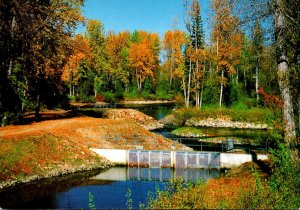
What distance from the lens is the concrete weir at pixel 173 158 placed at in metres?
30.9

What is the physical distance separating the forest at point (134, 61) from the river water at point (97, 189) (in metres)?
9.10

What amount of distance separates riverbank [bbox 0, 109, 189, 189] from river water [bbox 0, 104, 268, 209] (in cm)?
118

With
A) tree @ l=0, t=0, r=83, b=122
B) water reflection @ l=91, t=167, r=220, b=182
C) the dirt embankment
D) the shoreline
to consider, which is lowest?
water reflection @ l=91, t=167, r=220, b=182

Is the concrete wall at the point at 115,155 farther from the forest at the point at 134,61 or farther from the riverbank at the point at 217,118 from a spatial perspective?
the riverbank at the point at 217,118

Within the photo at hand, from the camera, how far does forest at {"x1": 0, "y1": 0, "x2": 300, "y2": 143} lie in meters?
17.6

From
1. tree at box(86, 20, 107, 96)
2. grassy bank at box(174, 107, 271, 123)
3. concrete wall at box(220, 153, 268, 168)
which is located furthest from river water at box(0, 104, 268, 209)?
tree at box(86, 20, 107, 96)

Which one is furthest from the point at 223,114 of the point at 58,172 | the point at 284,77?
the point at 284,77

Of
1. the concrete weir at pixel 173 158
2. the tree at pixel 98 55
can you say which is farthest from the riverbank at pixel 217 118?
the tree at pixel 98 55

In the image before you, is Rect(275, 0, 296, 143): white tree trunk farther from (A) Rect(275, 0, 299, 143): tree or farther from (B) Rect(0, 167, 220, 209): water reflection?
(B) Rect(0, 167, 220, 209): water reflection

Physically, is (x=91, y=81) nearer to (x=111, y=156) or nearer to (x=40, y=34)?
(x=40, y=34)

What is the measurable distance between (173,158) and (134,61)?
74679 millimetres

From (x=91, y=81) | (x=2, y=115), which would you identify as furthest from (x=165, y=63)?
(x=2, y=115)

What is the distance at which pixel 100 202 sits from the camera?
22578 mm

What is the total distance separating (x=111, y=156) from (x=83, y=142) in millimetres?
3435
